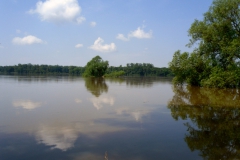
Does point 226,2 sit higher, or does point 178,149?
point 226,2

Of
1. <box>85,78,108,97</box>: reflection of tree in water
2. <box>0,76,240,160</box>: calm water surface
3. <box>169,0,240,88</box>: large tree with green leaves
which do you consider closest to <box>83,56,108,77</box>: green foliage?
<box>85,78,108,97</box>: reflection of tree in water

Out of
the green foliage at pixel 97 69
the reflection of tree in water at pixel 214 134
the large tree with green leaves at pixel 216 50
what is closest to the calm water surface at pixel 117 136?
the reflection of tree in water at pixel 214 134

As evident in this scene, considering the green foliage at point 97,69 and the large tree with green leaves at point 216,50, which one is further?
the green foliage at point 97,69

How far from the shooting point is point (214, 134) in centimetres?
686

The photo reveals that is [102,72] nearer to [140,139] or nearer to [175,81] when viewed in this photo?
[175,81]

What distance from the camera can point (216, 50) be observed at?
29.6 m

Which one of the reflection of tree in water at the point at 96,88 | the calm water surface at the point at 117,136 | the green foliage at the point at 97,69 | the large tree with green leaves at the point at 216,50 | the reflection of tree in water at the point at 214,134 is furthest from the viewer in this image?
the green foliage at the point at 97,69

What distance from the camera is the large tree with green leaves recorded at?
88.0 ft

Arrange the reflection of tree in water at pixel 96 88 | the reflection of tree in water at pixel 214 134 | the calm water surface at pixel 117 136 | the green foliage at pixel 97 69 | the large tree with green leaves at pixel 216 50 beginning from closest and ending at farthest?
the calm water surface at pixel 117 136
the reflection of tree in water at pixel 214 134
the reflection of tree in water at pixel 96 88
the large tree with green leaves at pixel 216 50
the green foliage at pixel 97 69

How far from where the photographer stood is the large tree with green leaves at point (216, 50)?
1056 inches

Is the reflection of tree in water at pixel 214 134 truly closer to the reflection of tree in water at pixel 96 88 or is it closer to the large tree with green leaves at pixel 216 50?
the reflection of tree in water at pixel 96 88

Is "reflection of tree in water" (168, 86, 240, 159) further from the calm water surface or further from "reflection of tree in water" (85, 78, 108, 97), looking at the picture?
"reflection of tree in water" (85, 78, 108, 97)

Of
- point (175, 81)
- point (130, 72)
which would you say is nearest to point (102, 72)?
point (175, 81)

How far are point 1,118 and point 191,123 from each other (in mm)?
7555
